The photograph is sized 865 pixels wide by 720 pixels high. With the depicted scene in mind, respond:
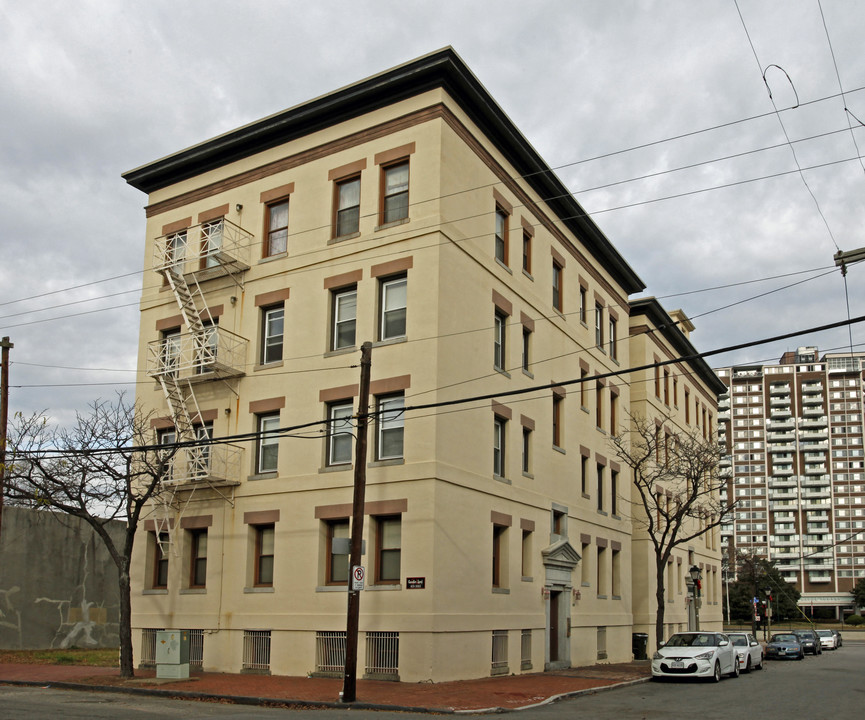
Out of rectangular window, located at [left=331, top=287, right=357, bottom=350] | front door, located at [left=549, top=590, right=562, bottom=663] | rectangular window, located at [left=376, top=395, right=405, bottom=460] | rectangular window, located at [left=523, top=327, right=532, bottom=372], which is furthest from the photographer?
front door, located at [left=549, top=590, right=562, bottom=663]

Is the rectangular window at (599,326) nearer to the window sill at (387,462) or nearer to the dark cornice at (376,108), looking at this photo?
the dark cornice at (376,108)

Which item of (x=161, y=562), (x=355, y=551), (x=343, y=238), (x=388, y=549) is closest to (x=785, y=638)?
(x=388, y=549)

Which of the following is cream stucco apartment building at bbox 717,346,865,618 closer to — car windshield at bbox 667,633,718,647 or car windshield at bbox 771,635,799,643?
car windshield at bbox 771,635,799,643

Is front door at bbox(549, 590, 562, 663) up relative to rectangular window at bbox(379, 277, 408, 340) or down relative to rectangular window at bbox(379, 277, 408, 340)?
down

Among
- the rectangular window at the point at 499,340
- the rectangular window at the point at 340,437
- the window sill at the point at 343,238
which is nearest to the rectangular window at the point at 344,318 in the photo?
the window sill at the point at 343,238

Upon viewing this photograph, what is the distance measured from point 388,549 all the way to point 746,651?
15.5 metres

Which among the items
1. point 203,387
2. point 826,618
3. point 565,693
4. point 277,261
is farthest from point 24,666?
point 826,618

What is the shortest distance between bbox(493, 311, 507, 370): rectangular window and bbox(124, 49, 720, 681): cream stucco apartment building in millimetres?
100

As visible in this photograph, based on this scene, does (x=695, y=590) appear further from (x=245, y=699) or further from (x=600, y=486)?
(x=245, y=699)

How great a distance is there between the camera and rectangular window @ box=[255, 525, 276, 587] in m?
26.7

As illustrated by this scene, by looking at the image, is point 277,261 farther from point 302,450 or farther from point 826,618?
point 826,618

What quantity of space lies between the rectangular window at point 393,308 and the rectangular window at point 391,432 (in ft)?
6.23

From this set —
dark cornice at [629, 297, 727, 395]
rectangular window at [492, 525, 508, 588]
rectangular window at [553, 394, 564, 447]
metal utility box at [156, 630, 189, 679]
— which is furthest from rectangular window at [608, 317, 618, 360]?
metal utility box at [156, 630, 189, 679]

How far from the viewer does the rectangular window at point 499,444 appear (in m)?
27.8
